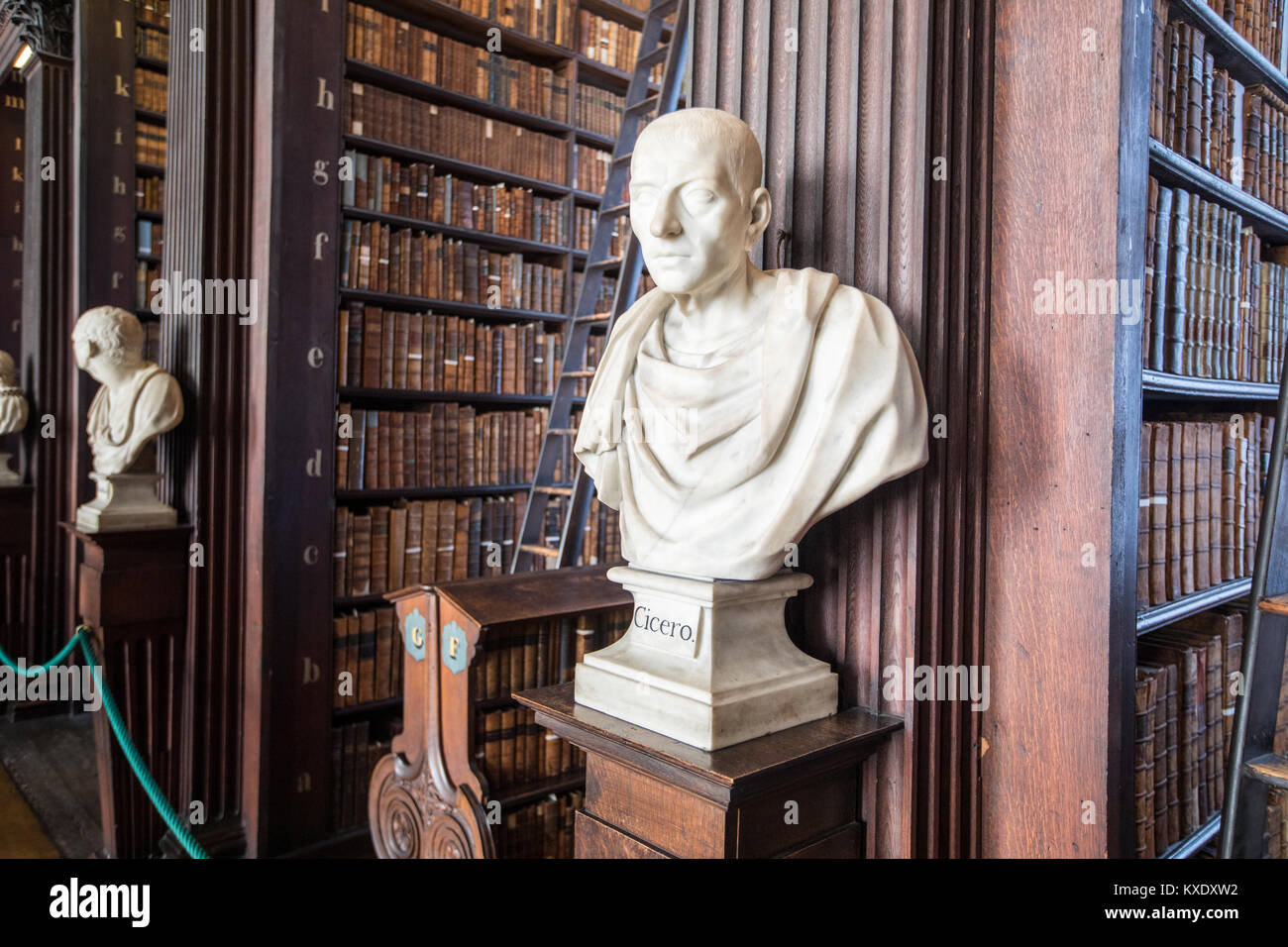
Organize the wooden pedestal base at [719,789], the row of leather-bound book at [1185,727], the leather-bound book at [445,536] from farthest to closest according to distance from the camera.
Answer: the leather-bound book at [445,536] < the row of leather-bound book at [1185,727] < the wooden pedestal base at [719,789]

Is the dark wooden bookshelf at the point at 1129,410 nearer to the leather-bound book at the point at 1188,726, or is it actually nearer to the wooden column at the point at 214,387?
the leather-bound book at the point at 1188,726

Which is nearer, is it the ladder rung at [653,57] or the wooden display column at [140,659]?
the wooden display column at [140,659]

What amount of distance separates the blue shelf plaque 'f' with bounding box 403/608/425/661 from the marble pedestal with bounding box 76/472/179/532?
1.19 metres

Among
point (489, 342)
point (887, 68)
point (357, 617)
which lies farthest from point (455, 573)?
point (887, 68)

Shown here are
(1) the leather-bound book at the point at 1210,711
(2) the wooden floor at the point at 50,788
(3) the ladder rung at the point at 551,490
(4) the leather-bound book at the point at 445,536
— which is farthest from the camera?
(4) the leather-bound book at the point at 445,536

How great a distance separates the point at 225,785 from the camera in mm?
2982

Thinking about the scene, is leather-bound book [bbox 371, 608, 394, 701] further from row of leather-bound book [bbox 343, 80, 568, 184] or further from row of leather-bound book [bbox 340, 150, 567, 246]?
row of leather-bound book [bbox 343, 80, 568, 184]

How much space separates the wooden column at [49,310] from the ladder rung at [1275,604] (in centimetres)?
477

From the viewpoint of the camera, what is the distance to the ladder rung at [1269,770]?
1.36 meters

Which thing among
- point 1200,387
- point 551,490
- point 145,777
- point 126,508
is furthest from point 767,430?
point 126,508

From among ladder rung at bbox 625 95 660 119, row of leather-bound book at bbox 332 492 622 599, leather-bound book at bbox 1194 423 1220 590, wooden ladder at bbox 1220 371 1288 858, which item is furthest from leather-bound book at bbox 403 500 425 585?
wooden ladder at bbox 1220 371 1288 858

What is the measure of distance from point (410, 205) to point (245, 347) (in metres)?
0.94

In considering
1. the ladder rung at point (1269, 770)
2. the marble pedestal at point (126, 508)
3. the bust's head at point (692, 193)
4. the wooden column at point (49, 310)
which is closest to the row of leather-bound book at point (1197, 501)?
the ladder rung at point (1269, 770)

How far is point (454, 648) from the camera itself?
83.7 inches
